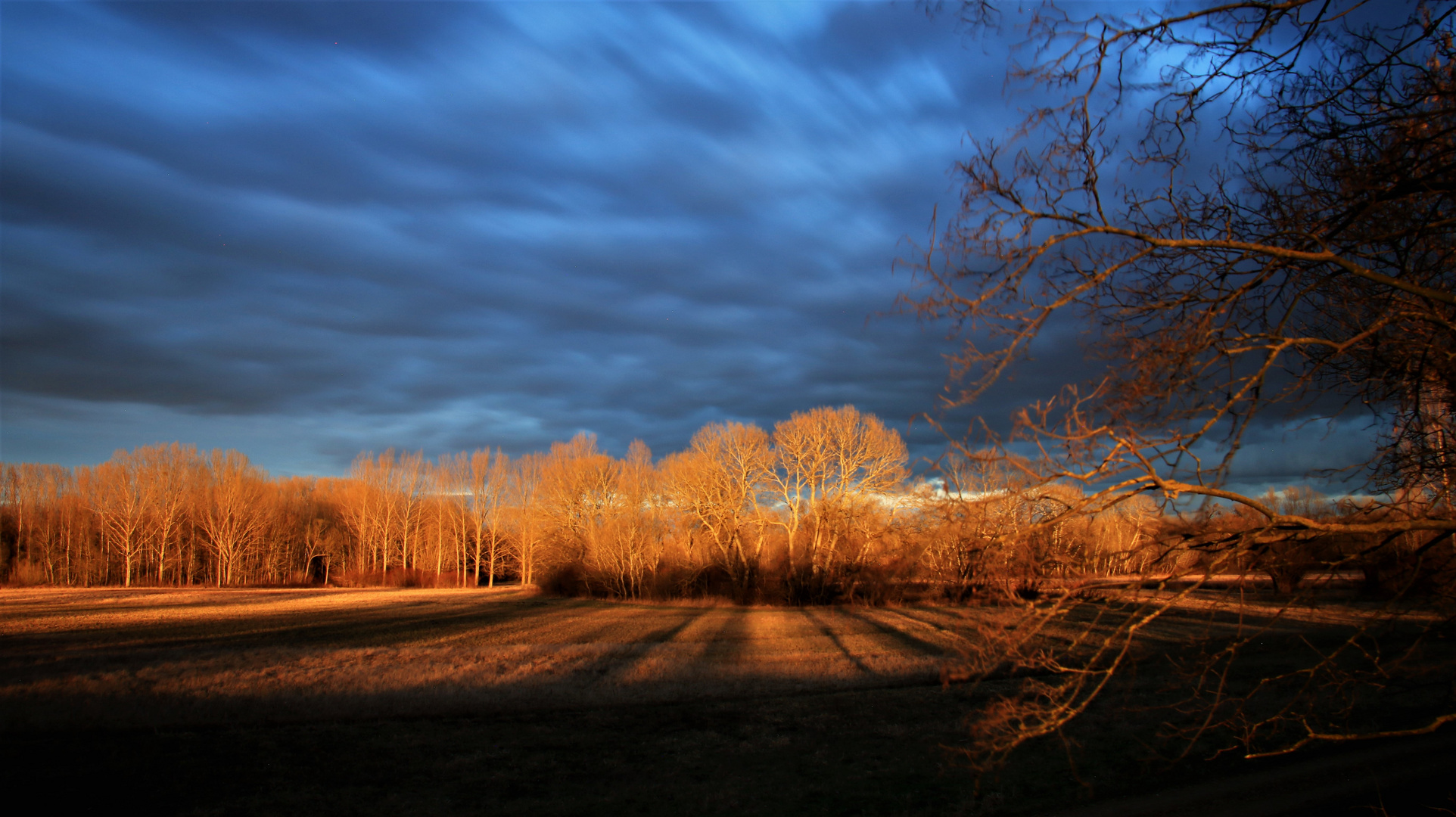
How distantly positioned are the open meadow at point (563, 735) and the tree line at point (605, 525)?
559 millimetres

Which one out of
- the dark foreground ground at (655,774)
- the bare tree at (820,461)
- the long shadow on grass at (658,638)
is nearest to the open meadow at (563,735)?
the dark foreground ground at (655,774)

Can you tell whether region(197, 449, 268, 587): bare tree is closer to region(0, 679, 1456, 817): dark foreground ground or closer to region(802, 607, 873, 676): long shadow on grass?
region(802, 607, 873, 676): long shadow on grass

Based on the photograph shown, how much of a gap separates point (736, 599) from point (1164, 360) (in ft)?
138

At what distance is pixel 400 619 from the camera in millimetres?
33531

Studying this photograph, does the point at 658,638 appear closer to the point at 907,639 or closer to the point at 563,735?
the point at 907,639

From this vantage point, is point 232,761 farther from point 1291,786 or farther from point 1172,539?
point 1291,786

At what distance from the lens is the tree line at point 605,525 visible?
4262 mm

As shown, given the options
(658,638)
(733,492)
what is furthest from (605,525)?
(658,638)

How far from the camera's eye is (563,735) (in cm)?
1166

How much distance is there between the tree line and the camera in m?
4.26

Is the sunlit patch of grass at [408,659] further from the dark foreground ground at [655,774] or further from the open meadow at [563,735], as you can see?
the dark foreground ground at [655,774]

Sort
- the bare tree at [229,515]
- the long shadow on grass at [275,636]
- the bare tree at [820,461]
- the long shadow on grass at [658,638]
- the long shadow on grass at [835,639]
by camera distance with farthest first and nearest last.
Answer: the bare tree at [229,515], the bare tree at [820,461], the long shadow on grass at [275,636], the long shadow on grass at [658,638], the long shadow on grass at [835,639]

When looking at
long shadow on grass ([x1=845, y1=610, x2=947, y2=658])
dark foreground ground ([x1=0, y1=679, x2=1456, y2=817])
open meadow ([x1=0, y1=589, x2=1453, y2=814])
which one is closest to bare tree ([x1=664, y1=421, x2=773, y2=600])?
long shadow on grass ([x1=845, y1=610, x2=947, y2=658])

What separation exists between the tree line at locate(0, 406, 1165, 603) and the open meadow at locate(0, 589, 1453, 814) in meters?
0.56
